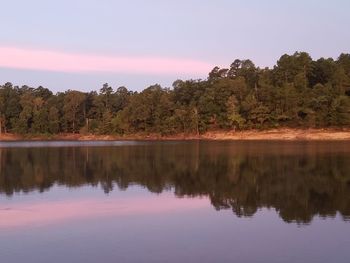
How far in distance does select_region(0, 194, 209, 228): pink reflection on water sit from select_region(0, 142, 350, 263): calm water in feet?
0.13

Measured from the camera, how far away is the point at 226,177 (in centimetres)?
3053

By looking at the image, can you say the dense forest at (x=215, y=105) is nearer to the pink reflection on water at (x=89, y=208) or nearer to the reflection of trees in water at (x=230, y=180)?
the reflection of trees in water at (x=230, y=180)

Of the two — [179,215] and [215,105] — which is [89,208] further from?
[215,105]

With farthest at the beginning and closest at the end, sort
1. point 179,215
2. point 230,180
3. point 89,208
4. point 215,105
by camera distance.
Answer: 1. point 215,105
2. point 230,180
3. point 89,208
4. point 179,215

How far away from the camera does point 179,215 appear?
18.9 metres

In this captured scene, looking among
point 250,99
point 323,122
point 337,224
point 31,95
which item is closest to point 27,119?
point 31,95

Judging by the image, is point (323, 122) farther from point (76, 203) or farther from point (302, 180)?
point (76, 203)

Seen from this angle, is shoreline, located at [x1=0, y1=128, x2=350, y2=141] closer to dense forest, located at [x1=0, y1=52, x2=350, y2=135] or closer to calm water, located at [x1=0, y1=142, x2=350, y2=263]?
dense forest, located at [x1=0, y1=52, x2=350, y2=135]

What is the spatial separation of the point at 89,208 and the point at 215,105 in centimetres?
8425

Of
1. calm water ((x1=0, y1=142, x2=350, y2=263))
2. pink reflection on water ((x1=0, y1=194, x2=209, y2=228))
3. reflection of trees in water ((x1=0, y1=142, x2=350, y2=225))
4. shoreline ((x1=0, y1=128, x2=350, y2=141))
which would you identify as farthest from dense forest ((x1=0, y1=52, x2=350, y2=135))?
pink reflection on water ((x1=0, y1=194, x2=209, y2=228))

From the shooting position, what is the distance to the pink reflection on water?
1827cm

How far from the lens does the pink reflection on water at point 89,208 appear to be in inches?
719

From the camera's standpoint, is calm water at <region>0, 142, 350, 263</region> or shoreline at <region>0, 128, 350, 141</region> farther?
shoreline at <region>0, 128, 350, 141</region>

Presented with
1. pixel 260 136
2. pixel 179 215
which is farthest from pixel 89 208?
pixel 260 136
